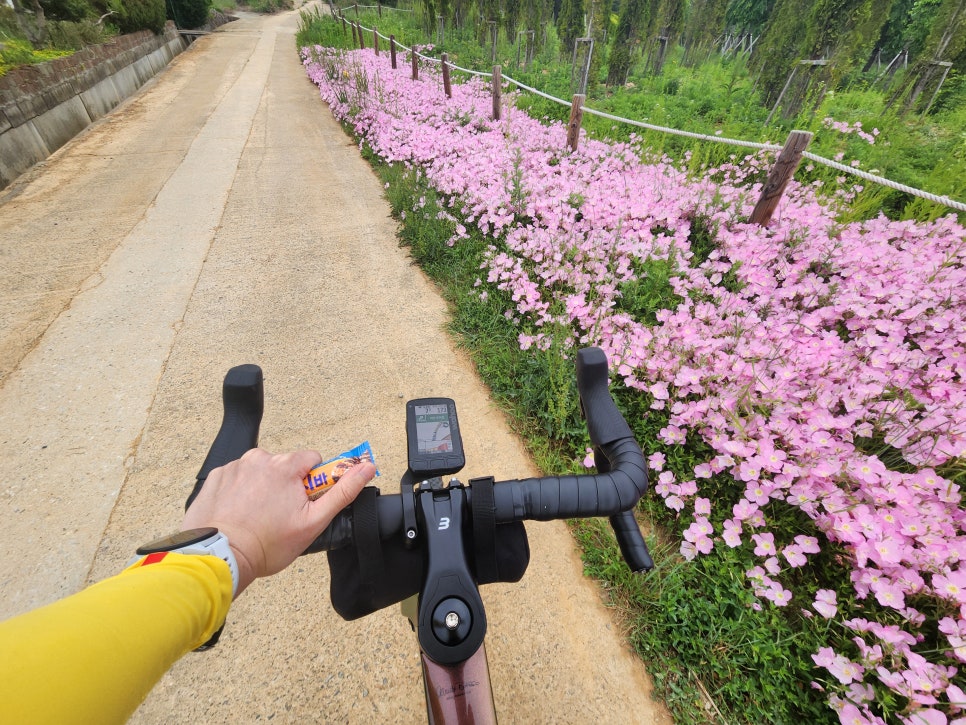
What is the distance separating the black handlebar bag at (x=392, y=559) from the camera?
975mm

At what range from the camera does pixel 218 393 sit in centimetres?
324

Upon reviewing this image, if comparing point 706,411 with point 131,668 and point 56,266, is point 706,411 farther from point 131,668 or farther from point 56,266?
point 56,266

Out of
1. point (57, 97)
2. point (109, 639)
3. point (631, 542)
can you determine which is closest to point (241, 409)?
point (109, 639)

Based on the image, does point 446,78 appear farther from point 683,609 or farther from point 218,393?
point 683,609

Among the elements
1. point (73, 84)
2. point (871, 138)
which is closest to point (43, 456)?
point (871, 138)

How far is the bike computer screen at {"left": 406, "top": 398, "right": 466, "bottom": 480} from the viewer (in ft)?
3.75

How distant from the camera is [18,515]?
2.46 meters

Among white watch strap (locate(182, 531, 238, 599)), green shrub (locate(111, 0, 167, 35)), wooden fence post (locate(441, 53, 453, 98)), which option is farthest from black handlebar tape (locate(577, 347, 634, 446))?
green shrub (locate(111, 0, 167, 35))

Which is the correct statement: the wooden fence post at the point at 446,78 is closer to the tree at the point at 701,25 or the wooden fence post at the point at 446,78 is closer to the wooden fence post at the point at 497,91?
the wooden fence post at the point at 497,91

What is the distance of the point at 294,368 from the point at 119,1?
18.4 meters

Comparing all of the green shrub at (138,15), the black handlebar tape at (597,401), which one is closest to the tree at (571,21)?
the green shrub at (138,15)

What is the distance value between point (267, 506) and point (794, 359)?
307cm

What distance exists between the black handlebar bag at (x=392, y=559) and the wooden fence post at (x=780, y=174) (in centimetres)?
417

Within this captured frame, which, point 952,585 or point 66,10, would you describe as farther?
point 66,10
